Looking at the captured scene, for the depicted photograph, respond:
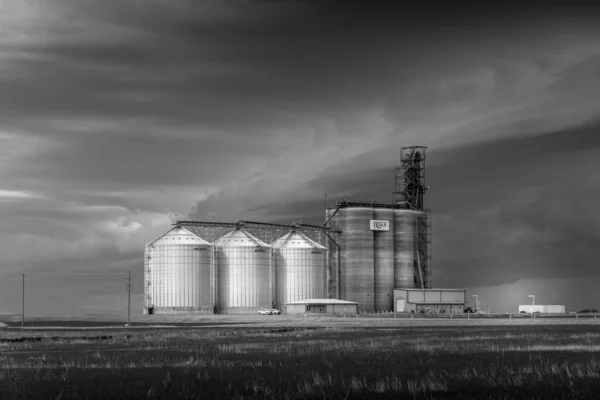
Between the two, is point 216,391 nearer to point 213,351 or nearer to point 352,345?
point 213,351

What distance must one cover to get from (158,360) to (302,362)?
370 inches

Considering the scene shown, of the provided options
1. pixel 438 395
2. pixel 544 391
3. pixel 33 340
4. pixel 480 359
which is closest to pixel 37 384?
pixel 438 395

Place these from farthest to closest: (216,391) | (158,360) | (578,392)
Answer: (158,360) → (216,391) → (578,392)

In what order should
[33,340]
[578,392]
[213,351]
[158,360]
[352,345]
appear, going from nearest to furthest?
[578,392]
[158,360]
[213,351]
[352,345]
[33,340]

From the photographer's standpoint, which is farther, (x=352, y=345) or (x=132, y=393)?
(x=352, y=345)

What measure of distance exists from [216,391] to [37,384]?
883 centimetres

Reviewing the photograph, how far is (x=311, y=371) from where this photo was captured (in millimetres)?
47750

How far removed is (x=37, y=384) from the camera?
1641 inches

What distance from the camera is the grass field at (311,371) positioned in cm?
3769

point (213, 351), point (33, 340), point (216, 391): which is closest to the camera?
point (216, 391)

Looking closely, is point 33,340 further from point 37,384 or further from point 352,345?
point 37,384

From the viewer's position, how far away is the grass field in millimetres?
37688

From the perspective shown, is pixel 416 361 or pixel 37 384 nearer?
pixel 37 384

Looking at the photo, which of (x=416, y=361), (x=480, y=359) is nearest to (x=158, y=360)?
(x=416, y=361)
